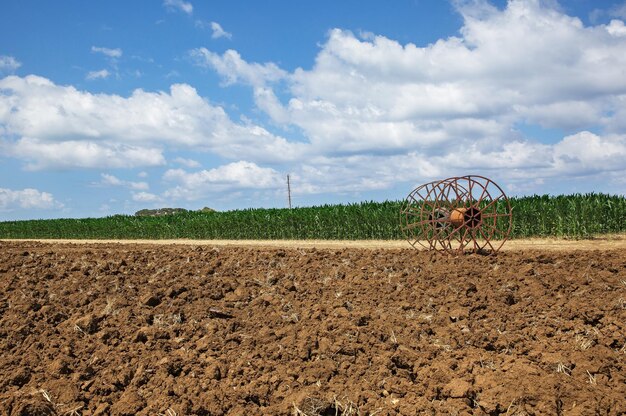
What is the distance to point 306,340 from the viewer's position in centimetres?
567

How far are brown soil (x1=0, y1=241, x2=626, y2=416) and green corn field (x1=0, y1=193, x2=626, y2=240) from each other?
1270 centimetres

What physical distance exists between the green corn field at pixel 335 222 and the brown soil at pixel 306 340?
12695 mm

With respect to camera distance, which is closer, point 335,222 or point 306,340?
point 306,340

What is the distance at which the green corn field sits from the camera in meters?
21.0

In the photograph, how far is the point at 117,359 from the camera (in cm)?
562

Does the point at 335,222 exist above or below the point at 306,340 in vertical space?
above

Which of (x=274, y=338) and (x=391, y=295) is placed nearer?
(x=274, y=338)

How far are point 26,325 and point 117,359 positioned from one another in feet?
5.69

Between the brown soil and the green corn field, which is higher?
the green corn field

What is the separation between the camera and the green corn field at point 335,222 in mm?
20969

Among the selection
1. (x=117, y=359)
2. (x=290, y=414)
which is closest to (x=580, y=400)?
(x=290, y=414)

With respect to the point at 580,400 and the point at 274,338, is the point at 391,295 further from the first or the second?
the point at 580,400

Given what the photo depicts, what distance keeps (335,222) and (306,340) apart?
20358 millimetres

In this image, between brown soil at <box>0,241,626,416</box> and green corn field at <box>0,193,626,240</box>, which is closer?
brown soil at <box>0,241,626,416</box>
